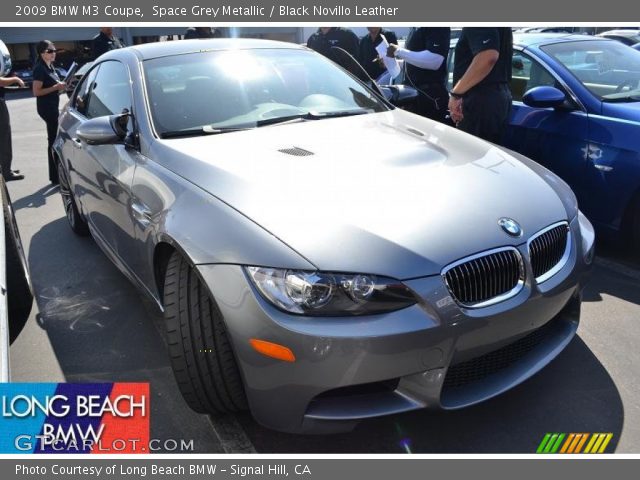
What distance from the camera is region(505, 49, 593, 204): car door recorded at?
393 cm

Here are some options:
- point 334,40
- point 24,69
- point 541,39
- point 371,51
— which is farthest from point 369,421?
point 24,69

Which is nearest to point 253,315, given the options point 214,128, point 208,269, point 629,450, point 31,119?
point 208,269

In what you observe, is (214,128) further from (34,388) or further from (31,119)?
(31,119)

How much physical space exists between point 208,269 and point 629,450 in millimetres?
1722

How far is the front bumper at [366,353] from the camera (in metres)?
1.90

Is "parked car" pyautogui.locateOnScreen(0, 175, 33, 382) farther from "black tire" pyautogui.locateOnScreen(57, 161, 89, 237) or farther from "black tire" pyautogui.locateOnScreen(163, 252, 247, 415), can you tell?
"black tire" pyautogui.locateOnScreen(163, 252, 247, 415)

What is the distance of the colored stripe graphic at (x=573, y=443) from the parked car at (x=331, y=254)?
0.27 m

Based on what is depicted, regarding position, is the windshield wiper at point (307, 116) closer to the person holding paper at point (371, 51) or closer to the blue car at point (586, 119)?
the blue car at point (586, 119)

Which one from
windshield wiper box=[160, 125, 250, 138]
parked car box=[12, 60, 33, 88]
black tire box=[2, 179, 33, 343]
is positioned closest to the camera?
windshield wiper box=[160, 125, 250, 138]

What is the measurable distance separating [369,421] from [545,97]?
2655 mm

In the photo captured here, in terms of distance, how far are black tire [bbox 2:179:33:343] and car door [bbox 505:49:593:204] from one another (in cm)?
347

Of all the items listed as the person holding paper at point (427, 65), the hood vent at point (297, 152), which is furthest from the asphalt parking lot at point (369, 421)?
the person holding paper at point (427, 65)
